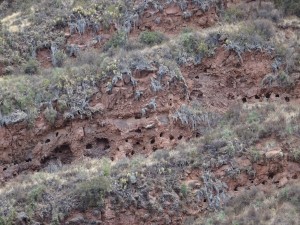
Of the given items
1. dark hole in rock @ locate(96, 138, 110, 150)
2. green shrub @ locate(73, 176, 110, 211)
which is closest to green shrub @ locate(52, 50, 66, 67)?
dark hole in rock @ locate(96, 138, 110, 150)

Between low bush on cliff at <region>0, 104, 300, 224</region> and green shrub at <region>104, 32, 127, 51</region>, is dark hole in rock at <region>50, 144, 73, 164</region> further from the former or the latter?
green shrub at <region>104, 32, 127, 51</region>

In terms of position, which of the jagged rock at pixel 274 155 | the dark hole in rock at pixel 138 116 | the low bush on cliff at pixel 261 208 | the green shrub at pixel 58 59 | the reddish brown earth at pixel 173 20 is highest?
the reddish brown earth at pixel 173 20

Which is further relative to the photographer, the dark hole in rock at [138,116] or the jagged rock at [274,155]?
the dark hole in rock at [138,116]

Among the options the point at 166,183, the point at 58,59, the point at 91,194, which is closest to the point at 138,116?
the point at 166,183

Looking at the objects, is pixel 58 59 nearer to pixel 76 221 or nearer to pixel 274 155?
pixel 76 221

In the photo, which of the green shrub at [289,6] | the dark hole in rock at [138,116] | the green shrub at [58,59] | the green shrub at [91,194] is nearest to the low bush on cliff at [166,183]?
the green shrub at [91,194]

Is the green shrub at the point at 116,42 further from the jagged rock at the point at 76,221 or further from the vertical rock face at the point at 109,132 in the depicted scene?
the jagged rock at the point at 76,221

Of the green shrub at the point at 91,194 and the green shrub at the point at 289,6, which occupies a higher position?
the green shrub at the point at 289,6

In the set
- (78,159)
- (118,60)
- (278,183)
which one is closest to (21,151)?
(78,159)
